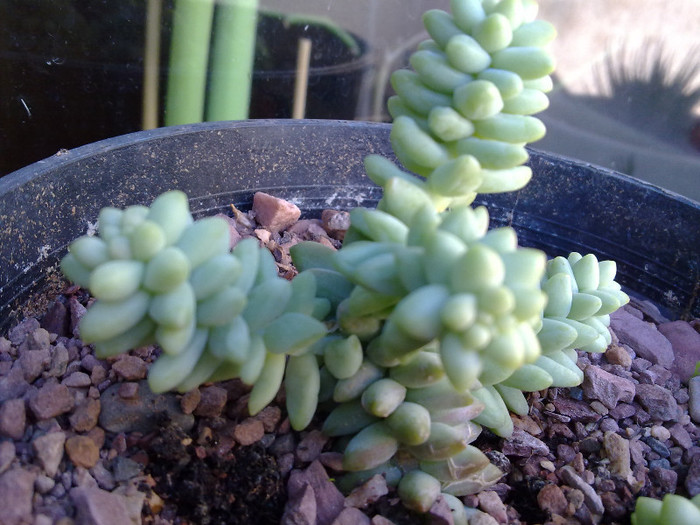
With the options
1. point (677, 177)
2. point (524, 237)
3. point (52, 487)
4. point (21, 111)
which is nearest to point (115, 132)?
point (21, 111)

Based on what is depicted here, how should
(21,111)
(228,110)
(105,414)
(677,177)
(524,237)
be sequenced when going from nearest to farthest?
1. (105,414)
2. (524,237)
3. (21,111)
4. (228,110)
5. (677,177)

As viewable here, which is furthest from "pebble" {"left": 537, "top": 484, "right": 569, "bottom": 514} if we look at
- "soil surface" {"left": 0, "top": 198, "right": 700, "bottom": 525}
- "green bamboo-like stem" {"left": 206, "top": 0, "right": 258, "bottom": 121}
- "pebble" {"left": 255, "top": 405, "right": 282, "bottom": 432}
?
"green bamboo-like stem" {"left": 206, "top": 0, "right": 258, "bottom": 121}

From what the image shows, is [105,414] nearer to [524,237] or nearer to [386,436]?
[386,436]

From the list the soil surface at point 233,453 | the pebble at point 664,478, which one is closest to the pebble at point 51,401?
the soil surface at point 233,453

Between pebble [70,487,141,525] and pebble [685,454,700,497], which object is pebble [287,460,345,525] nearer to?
pebble [70,487,141,525]

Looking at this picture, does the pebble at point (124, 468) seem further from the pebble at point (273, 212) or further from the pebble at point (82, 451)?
the pebble at point (273, 212)

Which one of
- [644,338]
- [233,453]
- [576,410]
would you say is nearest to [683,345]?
[644,338]
